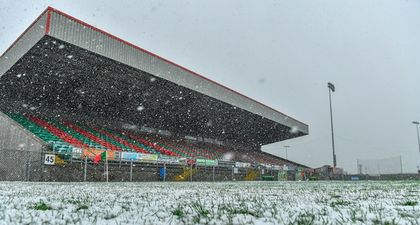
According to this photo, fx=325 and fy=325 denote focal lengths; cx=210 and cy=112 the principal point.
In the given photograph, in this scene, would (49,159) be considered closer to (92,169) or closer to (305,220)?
(92,169)

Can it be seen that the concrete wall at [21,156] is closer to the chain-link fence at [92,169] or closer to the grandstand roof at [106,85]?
the chain-link fence at [92,169]

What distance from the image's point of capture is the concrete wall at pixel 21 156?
15.4 metres

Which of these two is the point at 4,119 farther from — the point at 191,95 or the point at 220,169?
the point at 220,169

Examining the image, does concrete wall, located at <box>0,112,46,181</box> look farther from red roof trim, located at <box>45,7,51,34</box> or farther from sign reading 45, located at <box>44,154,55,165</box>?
red roof trim, located at <box>45,7,51,34</box>

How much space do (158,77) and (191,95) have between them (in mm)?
4676

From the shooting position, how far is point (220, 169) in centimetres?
2445

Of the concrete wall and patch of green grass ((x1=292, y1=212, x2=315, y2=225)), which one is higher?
the concrete wall

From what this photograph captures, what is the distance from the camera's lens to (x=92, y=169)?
17453 mm

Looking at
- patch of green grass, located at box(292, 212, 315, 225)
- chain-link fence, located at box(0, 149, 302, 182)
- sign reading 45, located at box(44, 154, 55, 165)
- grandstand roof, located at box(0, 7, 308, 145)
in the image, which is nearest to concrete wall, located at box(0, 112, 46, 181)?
chain-link fence, located at box(0, 149, 302, 182)

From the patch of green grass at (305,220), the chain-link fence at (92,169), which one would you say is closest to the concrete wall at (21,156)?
the chain-link fence at (92,169)

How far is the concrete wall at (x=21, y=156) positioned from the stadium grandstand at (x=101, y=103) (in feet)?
0.17

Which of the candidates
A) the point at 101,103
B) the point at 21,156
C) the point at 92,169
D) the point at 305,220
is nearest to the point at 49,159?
the point at 21,156

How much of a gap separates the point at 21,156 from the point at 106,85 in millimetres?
8268

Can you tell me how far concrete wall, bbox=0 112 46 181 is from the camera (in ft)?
50.6
